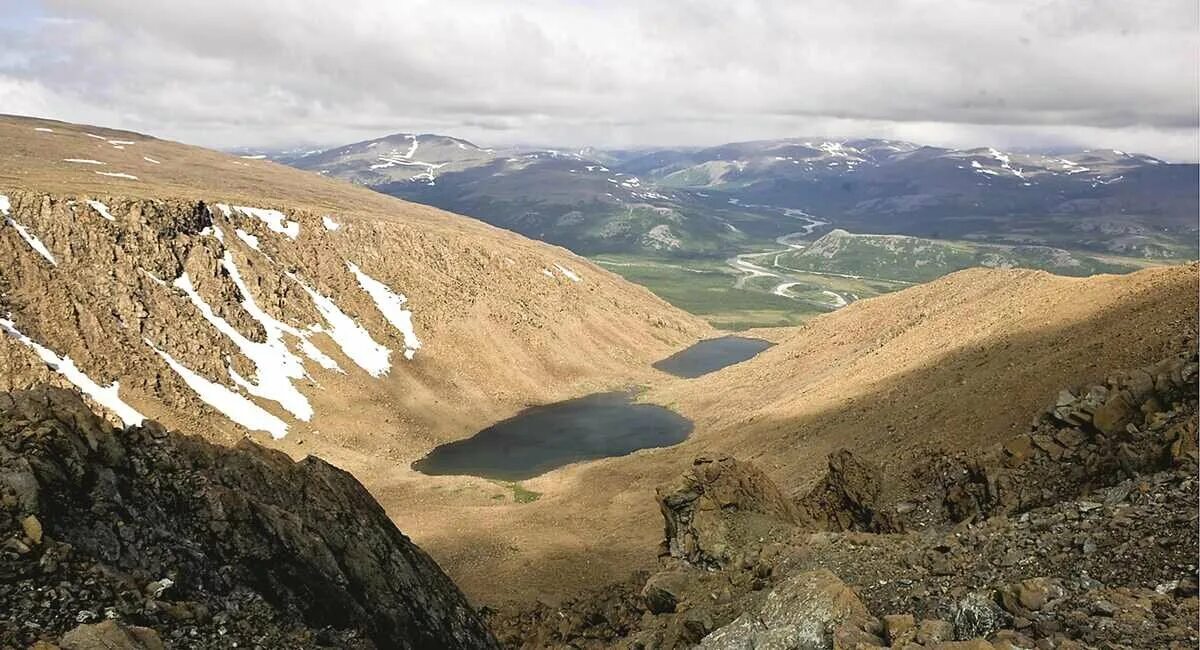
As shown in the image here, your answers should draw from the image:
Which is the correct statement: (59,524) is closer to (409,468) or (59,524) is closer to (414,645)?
(414,645)

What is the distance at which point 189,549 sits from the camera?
1866 centimetres

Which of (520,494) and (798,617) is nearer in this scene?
(798,617)

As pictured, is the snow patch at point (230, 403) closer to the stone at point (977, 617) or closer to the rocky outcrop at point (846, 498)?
the rocky outcrop at point (846, 498)

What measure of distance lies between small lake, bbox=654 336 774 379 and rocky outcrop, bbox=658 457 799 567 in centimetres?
9192

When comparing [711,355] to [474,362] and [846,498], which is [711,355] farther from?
[846,498]

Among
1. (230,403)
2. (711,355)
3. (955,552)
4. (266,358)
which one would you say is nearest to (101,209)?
(266,358)

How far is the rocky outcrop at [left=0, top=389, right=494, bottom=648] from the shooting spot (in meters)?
14.2

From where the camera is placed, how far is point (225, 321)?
3585 inches

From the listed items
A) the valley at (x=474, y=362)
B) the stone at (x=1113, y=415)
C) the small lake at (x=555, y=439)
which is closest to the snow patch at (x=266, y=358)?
the valley at (x=474, y=362)

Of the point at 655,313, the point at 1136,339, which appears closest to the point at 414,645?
the point at 1136,339

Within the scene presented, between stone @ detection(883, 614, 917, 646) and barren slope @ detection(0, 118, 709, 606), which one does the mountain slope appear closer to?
barren slope @ detection(0, 118, 709, 606)

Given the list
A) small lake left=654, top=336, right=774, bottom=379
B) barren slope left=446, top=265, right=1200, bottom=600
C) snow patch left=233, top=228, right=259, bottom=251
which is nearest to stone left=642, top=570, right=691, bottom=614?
barren slope left=446, top=265, right=1200, bottom=600

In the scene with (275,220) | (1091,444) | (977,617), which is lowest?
(1091,444)

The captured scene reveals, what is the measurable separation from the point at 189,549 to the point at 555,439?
7279 centimetres
